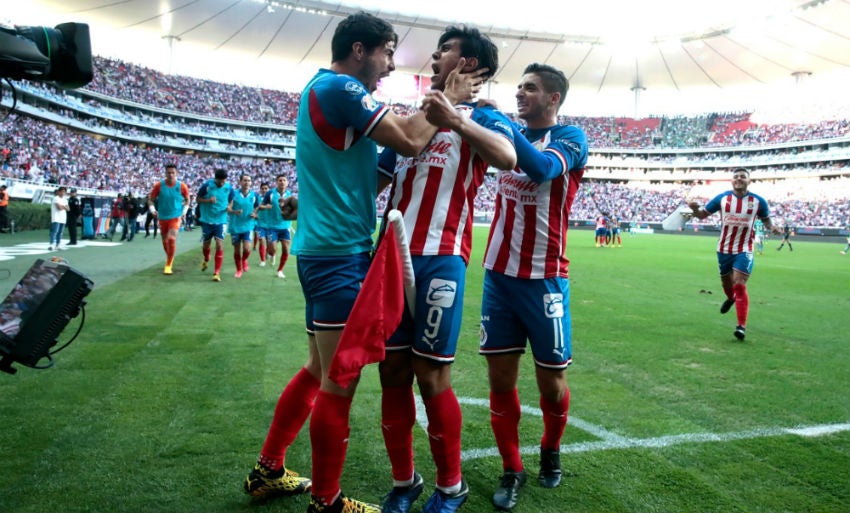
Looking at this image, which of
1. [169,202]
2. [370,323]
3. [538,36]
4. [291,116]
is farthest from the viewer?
[291,116]

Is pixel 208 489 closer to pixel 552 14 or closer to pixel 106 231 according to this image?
pixel 106 231

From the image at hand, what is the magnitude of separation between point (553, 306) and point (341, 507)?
1577mm

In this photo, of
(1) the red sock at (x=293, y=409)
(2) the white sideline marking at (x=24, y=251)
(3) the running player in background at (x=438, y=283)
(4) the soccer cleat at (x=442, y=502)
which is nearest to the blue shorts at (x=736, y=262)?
(3) the running player in background at (x=438, y=283)

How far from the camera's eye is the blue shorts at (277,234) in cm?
1292

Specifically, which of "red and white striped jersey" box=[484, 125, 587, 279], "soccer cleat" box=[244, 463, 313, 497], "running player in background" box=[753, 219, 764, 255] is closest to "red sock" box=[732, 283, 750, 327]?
"red and white striped jersey" box=[484, 125, 587, 279]

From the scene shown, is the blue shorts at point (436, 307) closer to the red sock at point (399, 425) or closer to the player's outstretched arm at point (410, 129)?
the red sock at point (399, 425)

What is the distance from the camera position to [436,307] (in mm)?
2639

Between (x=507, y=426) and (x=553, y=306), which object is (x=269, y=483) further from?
(x=553, y=306)

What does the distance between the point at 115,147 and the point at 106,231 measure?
35.2m

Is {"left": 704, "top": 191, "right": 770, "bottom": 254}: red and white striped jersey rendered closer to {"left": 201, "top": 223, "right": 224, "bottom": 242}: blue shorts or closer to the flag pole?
the flag pole

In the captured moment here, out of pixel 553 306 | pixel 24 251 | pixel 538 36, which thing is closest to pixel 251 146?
pixel 538 36

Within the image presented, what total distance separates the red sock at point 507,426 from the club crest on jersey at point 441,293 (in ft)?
2.96

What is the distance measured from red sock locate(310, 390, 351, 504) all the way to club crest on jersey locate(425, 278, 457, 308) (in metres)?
0.61

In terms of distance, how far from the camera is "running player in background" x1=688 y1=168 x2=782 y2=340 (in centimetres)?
776
